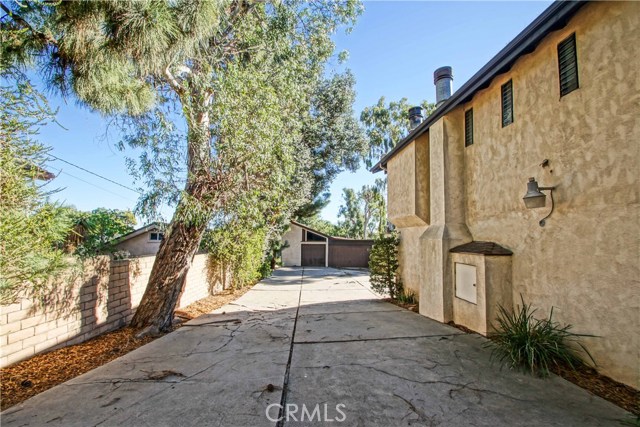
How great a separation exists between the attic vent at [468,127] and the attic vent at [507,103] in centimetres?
87

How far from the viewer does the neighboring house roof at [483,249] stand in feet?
14.5

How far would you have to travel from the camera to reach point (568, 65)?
11.7ft

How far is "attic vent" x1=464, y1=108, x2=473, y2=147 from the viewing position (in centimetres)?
→ 559

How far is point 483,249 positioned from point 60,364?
6.43 meters

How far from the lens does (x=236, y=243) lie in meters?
9.80

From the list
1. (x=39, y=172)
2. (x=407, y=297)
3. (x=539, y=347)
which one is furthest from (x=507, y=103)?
(x=39, y=172)

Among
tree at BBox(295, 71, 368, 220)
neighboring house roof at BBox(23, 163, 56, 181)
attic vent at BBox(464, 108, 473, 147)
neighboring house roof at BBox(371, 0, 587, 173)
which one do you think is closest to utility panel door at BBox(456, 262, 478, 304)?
attic vent at BBox(464, 108, 473, 147)

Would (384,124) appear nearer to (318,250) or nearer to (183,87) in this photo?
(318,250)

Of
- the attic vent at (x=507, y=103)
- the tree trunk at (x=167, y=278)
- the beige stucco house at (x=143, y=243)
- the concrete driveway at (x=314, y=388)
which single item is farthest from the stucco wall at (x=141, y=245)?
the attic vent at (x=507, y=103)

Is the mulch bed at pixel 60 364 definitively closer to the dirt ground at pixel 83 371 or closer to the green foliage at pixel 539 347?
the dirt ground at pixel 83 371

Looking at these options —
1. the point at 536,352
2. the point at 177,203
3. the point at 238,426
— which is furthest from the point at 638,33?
the point at 177,203

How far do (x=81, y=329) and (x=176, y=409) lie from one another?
2.92 m

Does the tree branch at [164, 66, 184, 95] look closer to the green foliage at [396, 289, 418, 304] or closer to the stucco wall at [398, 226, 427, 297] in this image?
the stucco wall at [398, 226, 427, 297]

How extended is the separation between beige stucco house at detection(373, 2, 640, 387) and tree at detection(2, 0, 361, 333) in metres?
3.83
